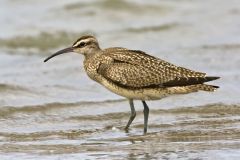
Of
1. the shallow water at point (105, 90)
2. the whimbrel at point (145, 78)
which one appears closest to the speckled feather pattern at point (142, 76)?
the whimbrel at point (145, 78)

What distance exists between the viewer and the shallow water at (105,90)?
11.5 meters

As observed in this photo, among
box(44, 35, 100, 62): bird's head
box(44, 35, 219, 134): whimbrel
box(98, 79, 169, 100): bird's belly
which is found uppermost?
box(44, 35, 100, 62): bird's head

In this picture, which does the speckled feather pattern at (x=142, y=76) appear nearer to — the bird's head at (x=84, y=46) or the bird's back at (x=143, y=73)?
the bird's back at (x=143, y=73)

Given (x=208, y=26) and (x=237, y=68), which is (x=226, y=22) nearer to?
(x=208, y=26)

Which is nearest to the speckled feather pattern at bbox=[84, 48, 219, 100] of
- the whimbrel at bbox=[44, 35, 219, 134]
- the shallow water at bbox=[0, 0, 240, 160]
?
the whimbrel at bbox=[44, 35, 219, 134]

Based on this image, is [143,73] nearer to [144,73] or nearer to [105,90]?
[144,73]

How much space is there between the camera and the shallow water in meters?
11.5

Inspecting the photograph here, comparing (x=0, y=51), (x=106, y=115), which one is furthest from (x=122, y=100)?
(x=0, y=51)

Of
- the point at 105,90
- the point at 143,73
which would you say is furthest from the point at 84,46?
the point at 105,90

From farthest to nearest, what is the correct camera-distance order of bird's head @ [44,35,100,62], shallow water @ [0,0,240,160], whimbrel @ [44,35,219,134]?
bird's head @ [44,35,100,62] → whimbrel @ [44,35,219,134] → shallow water @ [0,0,240,160]

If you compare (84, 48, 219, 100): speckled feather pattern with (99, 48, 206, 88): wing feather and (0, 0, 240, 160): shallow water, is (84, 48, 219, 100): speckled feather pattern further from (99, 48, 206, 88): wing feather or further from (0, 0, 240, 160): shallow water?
(0, 0, 240, 160): shallow water

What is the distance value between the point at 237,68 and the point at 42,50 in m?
5.60

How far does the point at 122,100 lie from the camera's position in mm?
15656

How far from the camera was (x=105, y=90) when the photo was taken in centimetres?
1661
